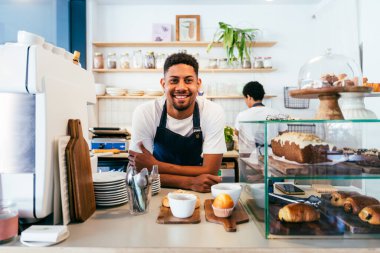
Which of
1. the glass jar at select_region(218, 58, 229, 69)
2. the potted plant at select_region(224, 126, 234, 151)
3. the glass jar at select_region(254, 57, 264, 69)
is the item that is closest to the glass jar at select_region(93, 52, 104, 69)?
the glass jar at select_region(218, 58, 229, 69)

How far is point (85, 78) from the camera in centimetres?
153

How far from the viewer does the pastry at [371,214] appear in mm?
953

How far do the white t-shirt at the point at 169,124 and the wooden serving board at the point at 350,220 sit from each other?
1.07 m

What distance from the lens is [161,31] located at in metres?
4.45

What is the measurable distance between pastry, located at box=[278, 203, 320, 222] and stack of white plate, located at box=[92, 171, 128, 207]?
0.68m

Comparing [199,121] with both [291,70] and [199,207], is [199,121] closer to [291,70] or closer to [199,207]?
[199,207]

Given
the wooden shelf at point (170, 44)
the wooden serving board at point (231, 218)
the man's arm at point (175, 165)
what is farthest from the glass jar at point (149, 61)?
the wooden serving board at point (231, 218)

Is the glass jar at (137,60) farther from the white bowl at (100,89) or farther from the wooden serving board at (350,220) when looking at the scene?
the wooden serving board at (350,220)

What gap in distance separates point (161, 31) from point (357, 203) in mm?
3941

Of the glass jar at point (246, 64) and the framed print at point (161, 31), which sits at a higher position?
the framed print at point (161, 31)

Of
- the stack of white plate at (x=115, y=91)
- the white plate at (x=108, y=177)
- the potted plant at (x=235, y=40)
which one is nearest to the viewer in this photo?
the white plate at (x=108, y=177)

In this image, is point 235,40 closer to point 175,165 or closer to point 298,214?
point 175,165

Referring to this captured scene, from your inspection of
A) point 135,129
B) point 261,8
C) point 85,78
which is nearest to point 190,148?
point 135,129

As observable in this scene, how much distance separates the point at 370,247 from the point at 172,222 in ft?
2.03
